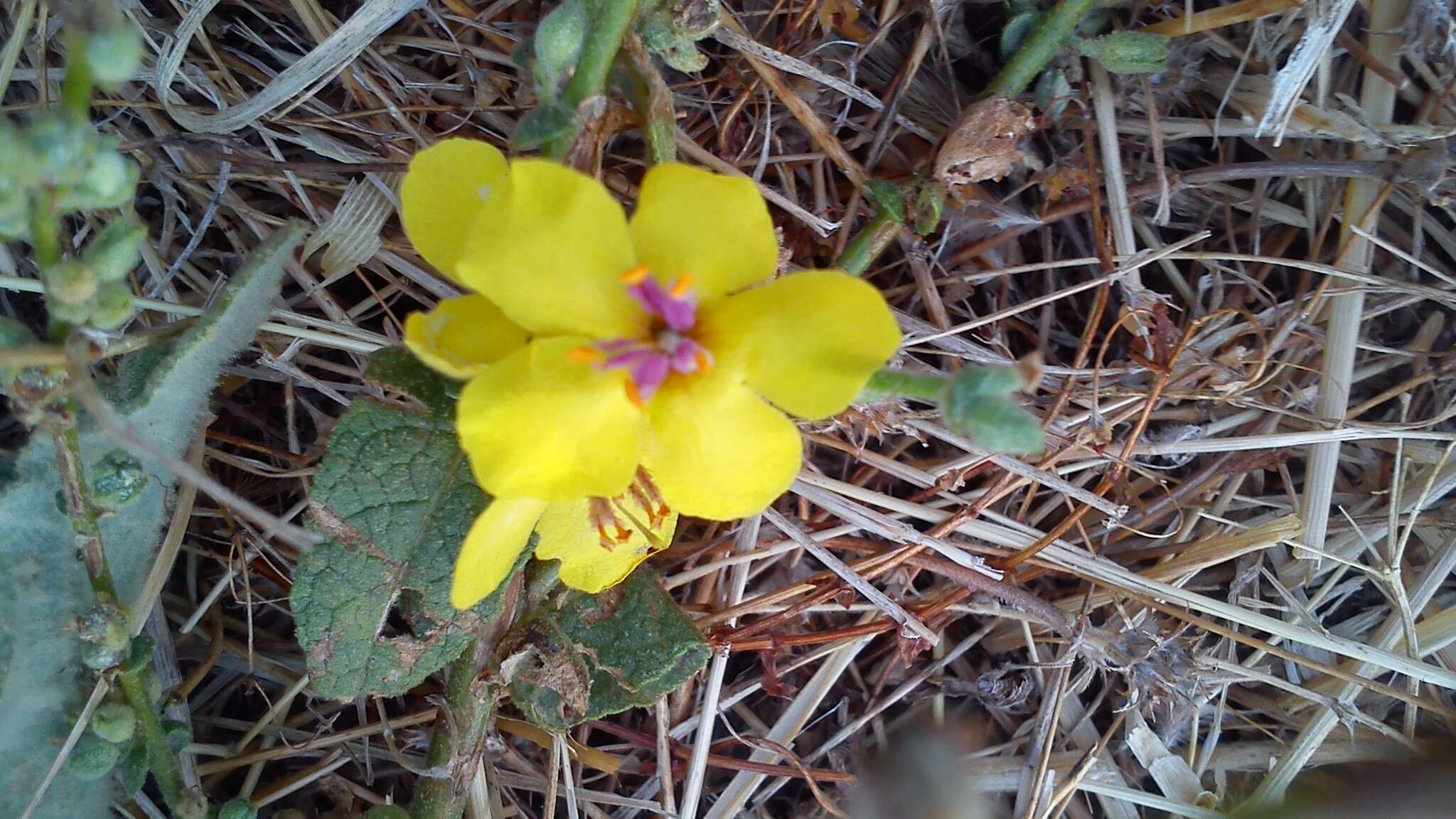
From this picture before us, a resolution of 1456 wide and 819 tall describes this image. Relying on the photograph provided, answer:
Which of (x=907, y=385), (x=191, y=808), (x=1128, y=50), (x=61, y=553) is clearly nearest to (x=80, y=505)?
(x=61, y=553)

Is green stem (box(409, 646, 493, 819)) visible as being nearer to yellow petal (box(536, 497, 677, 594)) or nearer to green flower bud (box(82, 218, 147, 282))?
yellow petal (box(536, 497, 677, 594))

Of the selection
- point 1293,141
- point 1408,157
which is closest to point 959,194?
point 1293,141

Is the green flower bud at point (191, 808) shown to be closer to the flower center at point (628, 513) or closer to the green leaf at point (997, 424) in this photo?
the flower center at point (628, 513)

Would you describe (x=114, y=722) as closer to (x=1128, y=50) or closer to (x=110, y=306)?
(x=110, y=306)

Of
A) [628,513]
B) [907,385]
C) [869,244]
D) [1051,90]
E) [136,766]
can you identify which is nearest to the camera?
[907,385]

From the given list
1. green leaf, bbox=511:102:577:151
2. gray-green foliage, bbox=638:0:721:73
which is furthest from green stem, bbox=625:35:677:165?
green leaf, bbox=511:102:577:151

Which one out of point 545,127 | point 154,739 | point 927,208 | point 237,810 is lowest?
point 237,810
